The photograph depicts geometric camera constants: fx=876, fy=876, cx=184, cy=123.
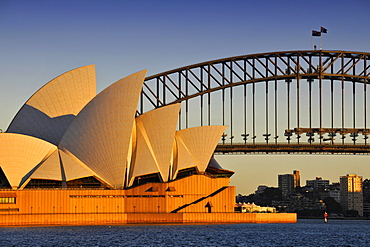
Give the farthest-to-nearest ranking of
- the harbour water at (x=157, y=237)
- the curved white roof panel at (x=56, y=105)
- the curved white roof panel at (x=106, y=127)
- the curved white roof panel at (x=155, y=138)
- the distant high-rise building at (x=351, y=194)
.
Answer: the distant high-rise building at (x=351, y=194) → the curved white roof panel at (x=56, y=105) → the curved white roof panel at (x=155, y=138) → the curved white roof panel at (x=106, y=127) → the harbour water at (x=157, y=237)

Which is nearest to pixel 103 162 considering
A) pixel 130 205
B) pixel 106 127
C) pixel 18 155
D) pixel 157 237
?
pixel 106 127

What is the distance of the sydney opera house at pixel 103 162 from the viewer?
264 feet

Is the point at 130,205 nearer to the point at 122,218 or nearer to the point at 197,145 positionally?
the point at 122,218

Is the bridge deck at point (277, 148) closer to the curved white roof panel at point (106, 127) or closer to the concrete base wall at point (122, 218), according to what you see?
the concrete base wall at point (122, 218)

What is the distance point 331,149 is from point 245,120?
32.9 feet

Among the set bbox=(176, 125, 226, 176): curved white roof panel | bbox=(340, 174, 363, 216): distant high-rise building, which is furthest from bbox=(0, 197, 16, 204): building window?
bbox=(340, 174, 363, 216): distant high-rise building

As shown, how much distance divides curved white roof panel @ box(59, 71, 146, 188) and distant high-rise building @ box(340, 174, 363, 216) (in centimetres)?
11245

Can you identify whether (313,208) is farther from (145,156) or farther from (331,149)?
(145,156)

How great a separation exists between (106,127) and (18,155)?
8486 millimetres

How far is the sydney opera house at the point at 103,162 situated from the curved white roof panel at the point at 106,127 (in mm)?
93

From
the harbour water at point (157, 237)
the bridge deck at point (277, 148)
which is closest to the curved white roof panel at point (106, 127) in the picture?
the harbour water at point (157, 237)

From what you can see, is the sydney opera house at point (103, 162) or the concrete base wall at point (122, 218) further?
the sydney opera house at point (103, 162)

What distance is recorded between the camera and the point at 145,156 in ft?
275

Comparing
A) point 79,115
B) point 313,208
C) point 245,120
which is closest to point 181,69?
point 245,120
